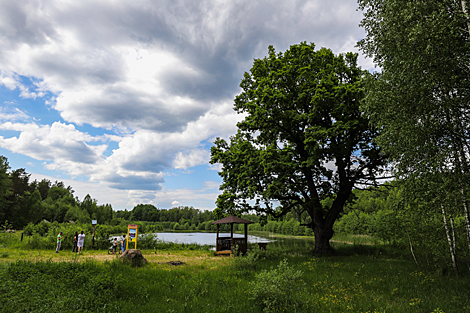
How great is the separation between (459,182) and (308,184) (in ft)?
34.2

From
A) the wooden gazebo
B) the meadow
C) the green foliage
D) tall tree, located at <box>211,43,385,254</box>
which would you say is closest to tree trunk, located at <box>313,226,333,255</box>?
tall tree, located at <box>211,43,385,254</box>

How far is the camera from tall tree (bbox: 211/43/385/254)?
50.2 ft

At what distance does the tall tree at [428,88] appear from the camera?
7.63 m

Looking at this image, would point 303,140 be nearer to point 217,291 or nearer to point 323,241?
point 323,241

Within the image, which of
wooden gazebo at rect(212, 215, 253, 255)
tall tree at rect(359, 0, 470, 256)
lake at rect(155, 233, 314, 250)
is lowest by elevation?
lake at rect(155, 233, 314, 250)

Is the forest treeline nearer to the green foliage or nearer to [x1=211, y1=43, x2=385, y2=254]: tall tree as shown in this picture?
[x1=211, y1=43, x2=385, y2=254]: tall tree

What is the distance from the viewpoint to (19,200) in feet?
174

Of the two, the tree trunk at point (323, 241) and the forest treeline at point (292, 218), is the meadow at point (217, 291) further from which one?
the tree trunk at point (323, 241)

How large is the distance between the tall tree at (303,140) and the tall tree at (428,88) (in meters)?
5.53

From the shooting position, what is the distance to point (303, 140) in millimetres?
17141

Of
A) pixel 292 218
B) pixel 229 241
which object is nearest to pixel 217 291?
pixel 229 241

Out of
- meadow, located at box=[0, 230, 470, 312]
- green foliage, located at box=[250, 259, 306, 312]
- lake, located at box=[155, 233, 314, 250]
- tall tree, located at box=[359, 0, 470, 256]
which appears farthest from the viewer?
lake, located at box=[155, 233, 314, 250]

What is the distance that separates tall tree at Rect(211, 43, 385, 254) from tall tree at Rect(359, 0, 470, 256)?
5535 mm

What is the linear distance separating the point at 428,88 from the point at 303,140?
9.47m
